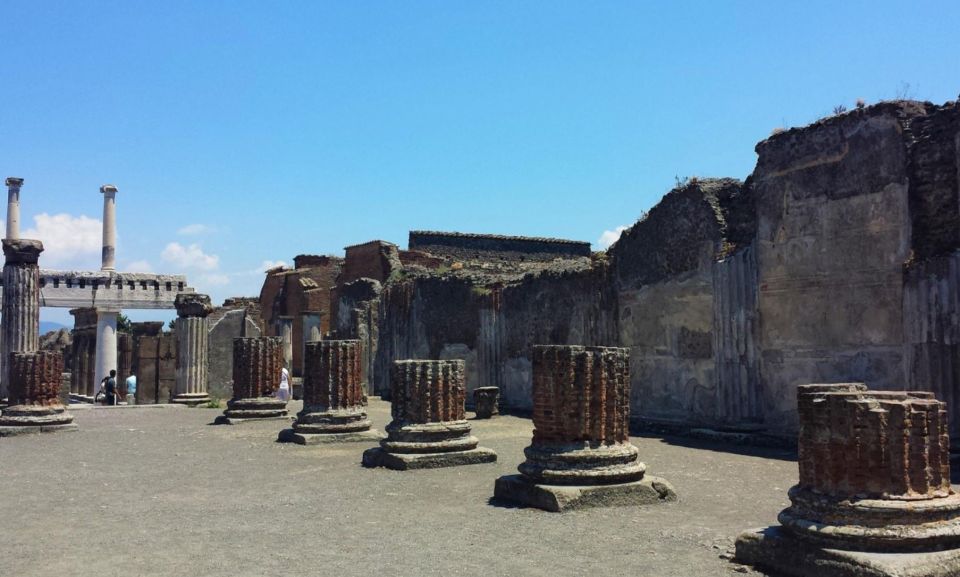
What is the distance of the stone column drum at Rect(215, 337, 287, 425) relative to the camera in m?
14.8

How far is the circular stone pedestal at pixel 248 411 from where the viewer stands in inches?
580

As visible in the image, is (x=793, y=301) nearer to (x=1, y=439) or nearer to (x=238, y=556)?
(x=238, y=556)

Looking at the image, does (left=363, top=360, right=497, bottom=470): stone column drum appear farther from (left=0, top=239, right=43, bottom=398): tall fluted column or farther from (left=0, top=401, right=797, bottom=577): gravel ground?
(left=0, top=239, right=43, bottom=398): tall fluted column

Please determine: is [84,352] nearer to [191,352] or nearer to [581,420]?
[191,352]

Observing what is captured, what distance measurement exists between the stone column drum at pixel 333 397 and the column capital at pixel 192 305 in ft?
31.2

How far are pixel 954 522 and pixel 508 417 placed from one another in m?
11.5

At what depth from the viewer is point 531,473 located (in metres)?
6.77

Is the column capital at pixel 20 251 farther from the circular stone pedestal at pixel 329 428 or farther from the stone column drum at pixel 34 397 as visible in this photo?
the circular stone pedestal at pixel 329 428

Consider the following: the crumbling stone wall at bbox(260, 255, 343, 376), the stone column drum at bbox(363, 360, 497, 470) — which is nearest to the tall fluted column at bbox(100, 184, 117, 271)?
the crumbling stone wall at bbox(260, 255, 343, 376)

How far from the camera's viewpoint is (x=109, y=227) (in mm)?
24938

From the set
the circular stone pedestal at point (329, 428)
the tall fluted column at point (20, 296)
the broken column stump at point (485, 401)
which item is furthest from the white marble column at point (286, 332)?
the circular stone pedestal at point (329, 428)

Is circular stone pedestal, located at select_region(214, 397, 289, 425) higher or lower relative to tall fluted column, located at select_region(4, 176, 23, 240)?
lower

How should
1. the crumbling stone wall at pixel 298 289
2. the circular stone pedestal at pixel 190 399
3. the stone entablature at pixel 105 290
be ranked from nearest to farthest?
the circular stone pedestal at pixel 190 399 < the stone entablature at pixel 105 290 < the crumbling stone wall at pixel 298 289

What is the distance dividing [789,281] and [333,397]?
648cm
